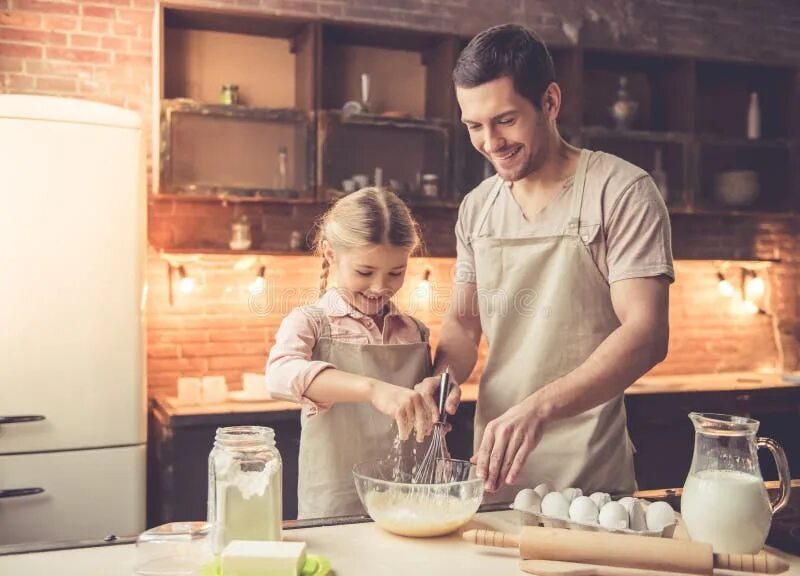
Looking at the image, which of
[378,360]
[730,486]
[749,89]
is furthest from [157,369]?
[749,89]

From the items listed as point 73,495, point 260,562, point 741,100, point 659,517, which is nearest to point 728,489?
point 659,517

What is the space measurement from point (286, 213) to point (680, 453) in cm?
215

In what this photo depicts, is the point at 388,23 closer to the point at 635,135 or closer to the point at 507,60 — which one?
the point at 635,135

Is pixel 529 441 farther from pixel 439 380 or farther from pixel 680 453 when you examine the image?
pixel 680 453

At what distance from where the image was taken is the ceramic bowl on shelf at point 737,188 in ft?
14.9

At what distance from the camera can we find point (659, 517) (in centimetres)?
132

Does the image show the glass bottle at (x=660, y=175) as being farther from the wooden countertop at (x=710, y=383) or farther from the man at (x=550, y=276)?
the man at (x=550, y=276)

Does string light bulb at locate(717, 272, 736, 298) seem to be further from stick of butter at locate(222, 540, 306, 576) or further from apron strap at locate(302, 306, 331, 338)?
stick of butter at locate(222, 540, 306, 576)

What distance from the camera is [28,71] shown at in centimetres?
367

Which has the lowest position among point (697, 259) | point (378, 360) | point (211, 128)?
point (378, 360)

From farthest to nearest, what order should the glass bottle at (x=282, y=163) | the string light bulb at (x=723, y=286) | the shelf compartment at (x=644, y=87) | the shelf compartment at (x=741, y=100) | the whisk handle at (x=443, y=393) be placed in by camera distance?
the string light bulb at (x=723, y=286), the shelf compartment at (x=741, y=100), the shelf compartment at (x=644, y=87), the glass bottle at (x=282, y=163), the whisk handle at (x=443, y=393)

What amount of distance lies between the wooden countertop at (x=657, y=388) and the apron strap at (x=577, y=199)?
178 centimetres

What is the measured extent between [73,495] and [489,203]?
2.00 metres

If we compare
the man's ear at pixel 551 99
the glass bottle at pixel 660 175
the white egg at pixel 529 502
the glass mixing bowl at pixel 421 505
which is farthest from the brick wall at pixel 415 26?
the white egg at pixel 529 502
